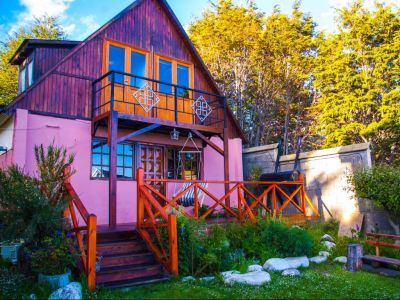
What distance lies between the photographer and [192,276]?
601 centimetres

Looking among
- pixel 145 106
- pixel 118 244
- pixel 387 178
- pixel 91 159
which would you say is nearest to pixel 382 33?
pixel 387 178

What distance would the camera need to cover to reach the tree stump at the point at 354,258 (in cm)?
685

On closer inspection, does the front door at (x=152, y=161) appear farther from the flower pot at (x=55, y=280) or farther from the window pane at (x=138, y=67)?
the flower pot at (x=55, y=280)

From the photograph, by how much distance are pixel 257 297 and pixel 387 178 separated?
16.4 feet

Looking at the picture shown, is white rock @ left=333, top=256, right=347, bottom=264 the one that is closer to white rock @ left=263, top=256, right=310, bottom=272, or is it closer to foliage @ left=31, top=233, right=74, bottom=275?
white rock @ left=263, top=256, right=310, bottom=272

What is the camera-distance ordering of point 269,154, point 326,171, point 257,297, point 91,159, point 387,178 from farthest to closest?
point 269,154, point 326,171, point 91,159, point 387,178, point 257,297

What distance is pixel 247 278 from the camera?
18.7 ft

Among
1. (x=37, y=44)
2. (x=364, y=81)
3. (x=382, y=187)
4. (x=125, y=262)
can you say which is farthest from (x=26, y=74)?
(x=364, y=81)

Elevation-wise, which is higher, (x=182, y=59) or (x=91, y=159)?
(x=182, y=59)

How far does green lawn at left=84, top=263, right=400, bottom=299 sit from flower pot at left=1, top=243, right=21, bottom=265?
1.98 metres

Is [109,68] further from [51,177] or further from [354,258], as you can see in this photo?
[354,258]

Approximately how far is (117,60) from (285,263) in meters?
6.96

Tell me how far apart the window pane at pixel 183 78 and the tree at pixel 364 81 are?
5.70 meters

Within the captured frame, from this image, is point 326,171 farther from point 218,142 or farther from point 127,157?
point 127,157
